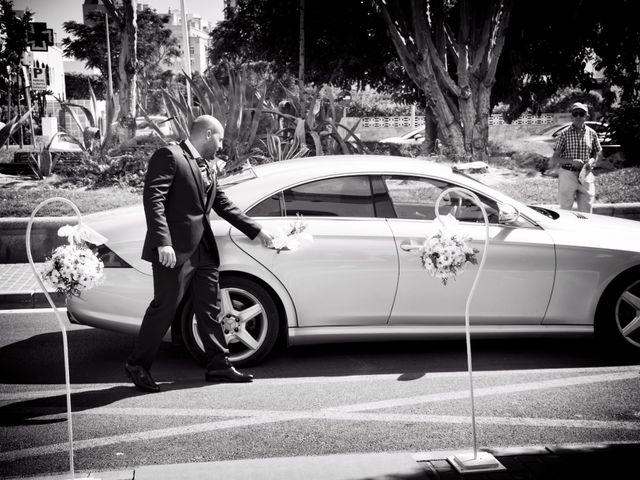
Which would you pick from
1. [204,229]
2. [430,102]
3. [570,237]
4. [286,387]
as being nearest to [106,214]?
[204,229]

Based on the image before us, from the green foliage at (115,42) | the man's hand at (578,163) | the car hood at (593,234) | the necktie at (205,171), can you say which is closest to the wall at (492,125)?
the green foliage at (115,42)

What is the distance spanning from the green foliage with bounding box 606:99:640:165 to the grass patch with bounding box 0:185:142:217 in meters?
10.6

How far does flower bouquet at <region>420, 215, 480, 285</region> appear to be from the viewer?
402 cm

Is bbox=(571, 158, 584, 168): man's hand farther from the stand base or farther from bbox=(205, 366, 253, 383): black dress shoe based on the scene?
the stand base

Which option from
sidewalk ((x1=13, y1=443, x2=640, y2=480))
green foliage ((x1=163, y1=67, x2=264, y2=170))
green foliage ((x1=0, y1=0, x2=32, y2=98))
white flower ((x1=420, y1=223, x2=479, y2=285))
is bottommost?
sidewalk ((x1=13, y1=443, x2=640, y2=480))

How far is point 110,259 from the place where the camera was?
5539 mm

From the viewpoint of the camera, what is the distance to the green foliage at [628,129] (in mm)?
16344

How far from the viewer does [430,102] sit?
1683 cm

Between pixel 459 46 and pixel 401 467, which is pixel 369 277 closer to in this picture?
pixel 401 467

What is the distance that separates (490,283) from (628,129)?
12.6 m

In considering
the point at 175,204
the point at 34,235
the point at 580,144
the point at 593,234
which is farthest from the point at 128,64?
the point at 593,234

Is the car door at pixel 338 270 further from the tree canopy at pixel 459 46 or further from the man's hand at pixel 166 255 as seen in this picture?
the tree canopy at pixel 459 46

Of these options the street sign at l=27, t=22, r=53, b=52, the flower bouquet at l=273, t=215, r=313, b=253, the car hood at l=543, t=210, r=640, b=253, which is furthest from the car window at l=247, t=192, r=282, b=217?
the street sign at l=27, t=22, r=53, b=52

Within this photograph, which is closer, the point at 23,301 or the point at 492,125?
the point at 23,301
